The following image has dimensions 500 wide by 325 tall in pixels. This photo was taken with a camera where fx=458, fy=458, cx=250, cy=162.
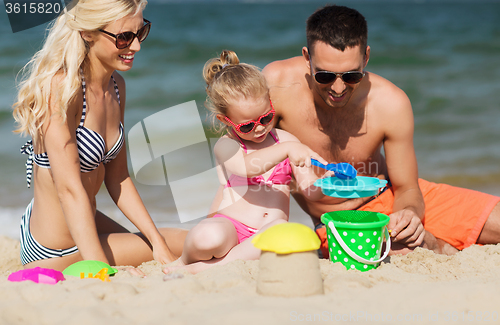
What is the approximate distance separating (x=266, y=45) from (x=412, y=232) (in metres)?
9.71

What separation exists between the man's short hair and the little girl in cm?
48

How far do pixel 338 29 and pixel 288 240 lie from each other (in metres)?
1.63

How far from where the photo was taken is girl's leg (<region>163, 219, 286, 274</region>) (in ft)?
8.74

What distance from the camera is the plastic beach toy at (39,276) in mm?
2107

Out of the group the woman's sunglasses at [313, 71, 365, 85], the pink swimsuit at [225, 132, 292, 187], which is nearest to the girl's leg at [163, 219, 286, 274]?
the pink swimsuit at [225, 132, 292, 187]

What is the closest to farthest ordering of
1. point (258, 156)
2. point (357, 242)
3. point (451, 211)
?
point (357, 242)
point (258, 156)
point (451, 211)

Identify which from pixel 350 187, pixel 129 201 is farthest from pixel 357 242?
pixel 129 201

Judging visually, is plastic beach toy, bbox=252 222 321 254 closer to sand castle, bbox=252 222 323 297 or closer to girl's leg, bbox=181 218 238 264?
sand castle, bbox=252 222 323 297

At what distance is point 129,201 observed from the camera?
10.3 ft

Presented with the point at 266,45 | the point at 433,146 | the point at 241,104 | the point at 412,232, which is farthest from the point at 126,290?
the point at 266,45

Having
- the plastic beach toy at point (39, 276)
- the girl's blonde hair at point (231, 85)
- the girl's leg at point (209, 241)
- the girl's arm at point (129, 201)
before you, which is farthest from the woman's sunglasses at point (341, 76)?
the plastic beach toy at point (39, 276)

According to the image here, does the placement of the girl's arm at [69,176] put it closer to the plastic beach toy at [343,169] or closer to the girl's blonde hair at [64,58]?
the girl's blonde hair at [64,58]

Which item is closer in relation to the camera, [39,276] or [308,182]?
[39,276]

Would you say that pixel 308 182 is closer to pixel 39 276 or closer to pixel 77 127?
pixel 77 127
